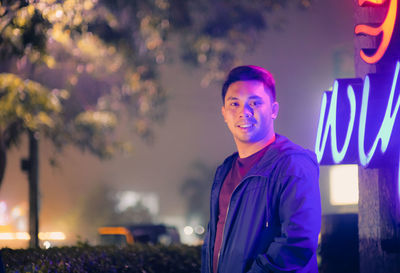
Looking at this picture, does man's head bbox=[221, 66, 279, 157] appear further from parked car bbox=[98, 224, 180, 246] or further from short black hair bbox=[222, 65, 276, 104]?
parked car bbox=[98, 224, 180, 246]

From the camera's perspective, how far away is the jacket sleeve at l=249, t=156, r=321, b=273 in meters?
3.53

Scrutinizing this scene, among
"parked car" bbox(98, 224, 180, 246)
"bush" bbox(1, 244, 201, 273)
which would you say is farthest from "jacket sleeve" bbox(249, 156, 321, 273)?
"parked car" bbox(98, 224, 180, 246)

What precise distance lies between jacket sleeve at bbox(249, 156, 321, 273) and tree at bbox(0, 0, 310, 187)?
558 cm

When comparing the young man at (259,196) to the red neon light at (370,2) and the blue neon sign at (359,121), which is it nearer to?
the blue neon sign at (359,121)

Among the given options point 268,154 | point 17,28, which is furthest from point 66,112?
point 268,154

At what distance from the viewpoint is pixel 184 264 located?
23.6 ft

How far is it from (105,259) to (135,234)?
40.5 feet

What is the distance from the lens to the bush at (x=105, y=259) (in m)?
5.81

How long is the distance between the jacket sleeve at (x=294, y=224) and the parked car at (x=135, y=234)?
14364 mm

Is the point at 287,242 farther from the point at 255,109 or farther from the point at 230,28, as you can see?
the point at 230,28

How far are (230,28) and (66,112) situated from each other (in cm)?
591

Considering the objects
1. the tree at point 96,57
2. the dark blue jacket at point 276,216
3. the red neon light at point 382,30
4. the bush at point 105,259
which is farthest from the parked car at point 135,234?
the dark blue jacket at point 276,216

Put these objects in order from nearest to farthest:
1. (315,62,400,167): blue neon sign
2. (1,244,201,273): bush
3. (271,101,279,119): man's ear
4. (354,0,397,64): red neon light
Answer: (271,101,279,119): man's ear
(315,62,400,167): blue neon sign
(354,0,397,64): red neon light
(1,244,201,273): bush

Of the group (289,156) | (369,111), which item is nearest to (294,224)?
(289,156)
